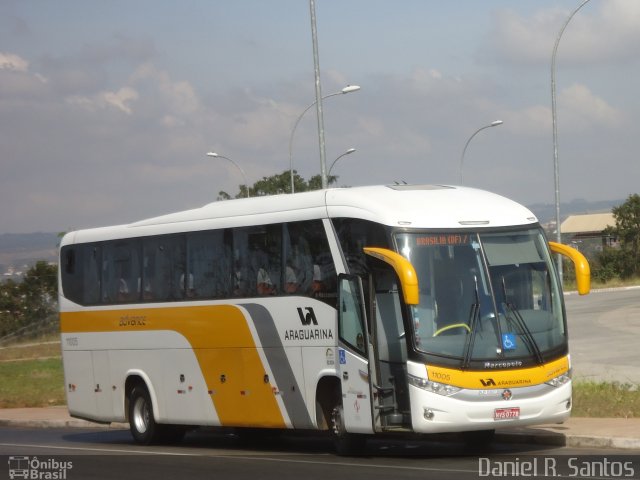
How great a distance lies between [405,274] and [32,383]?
79.3 ft

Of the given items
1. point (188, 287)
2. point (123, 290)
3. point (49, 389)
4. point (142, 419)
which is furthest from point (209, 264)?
point (49, 389)

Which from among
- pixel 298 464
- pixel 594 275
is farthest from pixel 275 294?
pixel 594 275

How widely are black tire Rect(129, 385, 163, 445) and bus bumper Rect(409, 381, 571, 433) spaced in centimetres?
682

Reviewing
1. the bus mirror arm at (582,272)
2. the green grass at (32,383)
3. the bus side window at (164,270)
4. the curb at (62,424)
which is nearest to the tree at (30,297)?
the green grass at (32,383)

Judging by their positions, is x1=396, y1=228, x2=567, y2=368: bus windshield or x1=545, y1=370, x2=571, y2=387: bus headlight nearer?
x1=396, y1=228, x2=567, y2=368: bus windshield

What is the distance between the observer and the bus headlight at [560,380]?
14.3 meters

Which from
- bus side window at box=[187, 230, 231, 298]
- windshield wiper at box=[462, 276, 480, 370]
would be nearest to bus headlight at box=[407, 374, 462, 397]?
windshield wiper at box=[462, 276, 480, 370]

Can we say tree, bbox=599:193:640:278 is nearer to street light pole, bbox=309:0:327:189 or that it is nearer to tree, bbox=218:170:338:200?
tree, bbox=218:170:338:200

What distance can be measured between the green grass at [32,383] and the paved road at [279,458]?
1000 cm

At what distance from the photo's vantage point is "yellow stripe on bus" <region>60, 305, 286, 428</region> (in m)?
17.0

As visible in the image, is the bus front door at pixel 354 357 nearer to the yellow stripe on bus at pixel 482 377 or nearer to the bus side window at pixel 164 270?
the yellow stripe on bus at pixel 482 377

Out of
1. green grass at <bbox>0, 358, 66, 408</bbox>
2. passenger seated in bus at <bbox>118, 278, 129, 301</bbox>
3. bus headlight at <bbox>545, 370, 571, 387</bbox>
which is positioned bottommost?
green grass at <bbox>0, 358, 66, 408</bbox>

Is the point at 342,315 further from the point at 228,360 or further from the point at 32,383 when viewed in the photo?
the point at 32,383

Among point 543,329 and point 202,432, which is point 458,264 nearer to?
point 543,329
